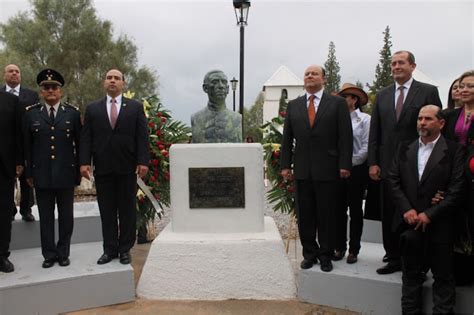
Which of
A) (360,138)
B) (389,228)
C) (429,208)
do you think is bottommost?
(389,228)

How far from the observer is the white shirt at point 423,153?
10.7 feet

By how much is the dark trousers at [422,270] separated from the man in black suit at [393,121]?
49cm

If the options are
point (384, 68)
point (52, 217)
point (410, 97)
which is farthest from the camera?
point (384, 68)

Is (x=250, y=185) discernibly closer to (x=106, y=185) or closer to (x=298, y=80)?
(x=106, y=185)

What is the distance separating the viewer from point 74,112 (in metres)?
4.12

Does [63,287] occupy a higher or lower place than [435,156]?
lower

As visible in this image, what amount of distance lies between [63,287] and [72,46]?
882 inches

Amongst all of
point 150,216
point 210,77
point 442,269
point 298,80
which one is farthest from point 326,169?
point 298,80

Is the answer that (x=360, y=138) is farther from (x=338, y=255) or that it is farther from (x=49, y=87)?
(x=49, y=87)

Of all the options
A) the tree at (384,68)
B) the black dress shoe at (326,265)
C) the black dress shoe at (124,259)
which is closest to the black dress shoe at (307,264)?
the black dress shoe at (326,265)

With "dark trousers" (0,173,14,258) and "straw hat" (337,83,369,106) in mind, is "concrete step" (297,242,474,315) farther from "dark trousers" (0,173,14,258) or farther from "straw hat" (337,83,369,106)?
"dark trousers" (0,173,14,258)

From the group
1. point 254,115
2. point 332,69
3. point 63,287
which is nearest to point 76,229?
point 63,287

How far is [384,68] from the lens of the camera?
35500 mm

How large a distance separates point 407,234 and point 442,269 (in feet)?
1.12
